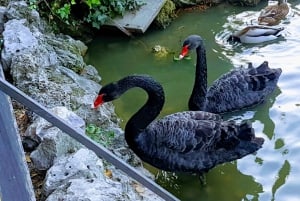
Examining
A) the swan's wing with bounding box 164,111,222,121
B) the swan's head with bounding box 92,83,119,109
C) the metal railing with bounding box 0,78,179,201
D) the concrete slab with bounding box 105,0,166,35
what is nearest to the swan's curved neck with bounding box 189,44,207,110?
the swan's wing with bounding box 164,111,222,121

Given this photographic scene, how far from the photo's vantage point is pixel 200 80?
4320mm

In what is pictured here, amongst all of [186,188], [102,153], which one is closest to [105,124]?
[186,188]

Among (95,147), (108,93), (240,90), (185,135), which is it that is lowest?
(240,90)

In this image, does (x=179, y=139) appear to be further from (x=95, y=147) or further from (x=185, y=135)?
(x=95, y=147)

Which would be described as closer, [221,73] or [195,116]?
[195,116]

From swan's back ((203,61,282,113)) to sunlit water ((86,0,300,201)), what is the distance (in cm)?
9

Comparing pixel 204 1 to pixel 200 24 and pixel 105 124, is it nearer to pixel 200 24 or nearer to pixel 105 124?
pixel 200 24

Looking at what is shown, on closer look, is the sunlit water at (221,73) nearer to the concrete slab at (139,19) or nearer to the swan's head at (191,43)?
the concrete slab at (139,19)

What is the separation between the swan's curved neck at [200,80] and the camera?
4.32m

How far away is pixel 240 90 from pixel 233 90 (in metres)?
0.06

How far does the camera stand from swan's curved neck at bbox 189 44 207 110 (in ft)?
14.2

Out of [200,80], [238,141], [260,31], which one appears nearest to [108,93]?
[238,141]

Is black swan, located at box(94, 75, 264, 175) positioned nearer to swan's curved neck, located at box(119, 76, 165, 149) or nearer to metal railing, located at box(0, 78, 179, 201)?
swan's curved neck, located at box(119, 76, 165, 149)

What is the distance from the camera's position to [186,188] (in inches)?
145
